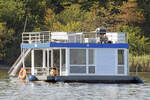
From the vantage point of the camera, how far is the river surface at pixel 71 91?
41.0 m

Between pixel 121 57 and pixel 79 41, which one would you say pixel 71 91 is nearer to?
pixel 121 57

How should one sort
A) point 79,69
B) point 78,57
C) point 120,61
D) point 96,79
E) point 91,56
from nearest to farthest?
point 96,79 < point 79,69 < point 78,57 < point 91,56 < point 120,61

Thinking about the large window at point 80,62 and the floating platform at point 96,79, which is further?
the large window at point 80,62

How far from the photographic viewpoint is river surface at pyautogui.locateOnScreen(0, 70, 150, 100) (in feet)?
135

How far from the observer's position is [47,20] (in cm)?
9212

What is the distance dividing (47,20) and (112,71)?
127 feet

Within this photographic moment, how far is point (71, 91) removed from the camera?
1781 inches

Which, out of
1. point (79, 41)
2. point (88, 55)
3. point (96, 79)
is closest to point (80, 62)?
point (88, 55)

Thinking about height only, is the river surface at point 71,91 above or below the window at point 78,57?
below

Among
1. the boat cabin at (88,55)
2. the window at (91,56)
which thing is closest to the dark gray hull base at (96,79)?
the boat cabin at (88,55)

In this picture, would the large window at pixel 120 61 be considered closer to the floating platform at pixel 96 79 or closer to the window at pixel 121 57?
the window at pixel 121 57

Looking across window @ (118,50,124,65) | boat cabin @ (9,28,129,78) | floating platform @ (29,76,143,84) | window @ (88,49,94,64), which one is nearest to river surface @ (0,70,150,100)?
floating platform @ (29,76,143,84)

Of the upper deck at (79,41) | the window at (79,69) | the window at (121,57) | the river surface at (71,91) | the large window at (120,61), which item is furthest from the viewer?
the window at (121,57)

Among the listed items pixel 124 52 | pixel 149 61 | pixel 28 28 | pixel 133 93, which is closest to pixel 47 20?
pixel 28 28
